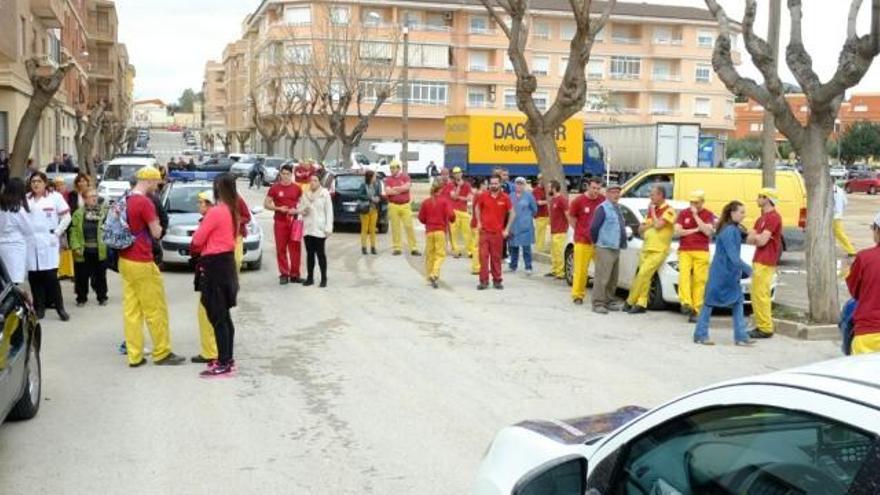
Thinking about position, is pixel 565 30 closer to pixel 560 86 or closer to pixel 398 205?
pixel 560 86

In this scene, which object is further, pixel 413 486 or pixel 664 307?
pixel 664 307

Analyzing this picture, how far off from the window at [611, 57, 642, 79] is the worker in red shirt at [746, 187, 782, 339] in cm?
7470

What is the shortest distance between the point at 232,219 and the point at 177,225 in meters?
7.55

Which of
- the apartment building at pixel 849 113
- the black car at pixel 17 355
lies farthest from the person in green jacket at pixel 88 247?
the apartment building at pixel 849 113

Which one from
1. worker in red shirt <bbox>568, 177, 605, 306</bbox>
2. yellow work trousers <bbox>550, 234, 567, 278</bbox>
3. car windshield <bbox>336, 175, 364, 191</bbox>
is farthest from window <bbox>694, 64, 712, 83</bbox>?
worker in red shirt <bbox>568, 177, 605, 306</bbox>

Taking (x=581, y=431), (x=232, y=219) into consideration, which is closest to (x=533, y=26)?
(x=232, y=219)

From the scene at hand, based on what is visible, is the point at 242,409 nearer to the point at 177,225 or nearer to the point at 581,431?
the point at 581,431

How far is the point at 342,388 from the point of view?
325 inches

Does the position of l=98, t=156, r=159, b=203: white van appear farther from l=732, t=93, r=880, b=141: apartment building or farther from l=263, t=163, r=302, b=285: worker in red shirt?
l=732, t=93, r=880, b=141: apartment building

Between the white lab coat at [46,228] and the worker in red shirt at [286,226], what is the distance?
3.49 metres

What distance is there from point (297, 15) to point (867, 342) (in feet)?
245

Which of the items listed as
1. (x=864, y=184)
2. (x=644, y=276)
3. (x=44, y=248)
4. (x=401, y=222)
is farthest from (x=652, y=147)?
(x=44, y=248)

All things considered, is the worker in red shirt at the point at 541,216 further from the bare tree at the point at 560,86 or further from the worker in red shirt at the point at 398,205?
the worker in red shirt at the point at 398,205

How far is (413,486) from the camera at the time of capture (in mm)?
5805
